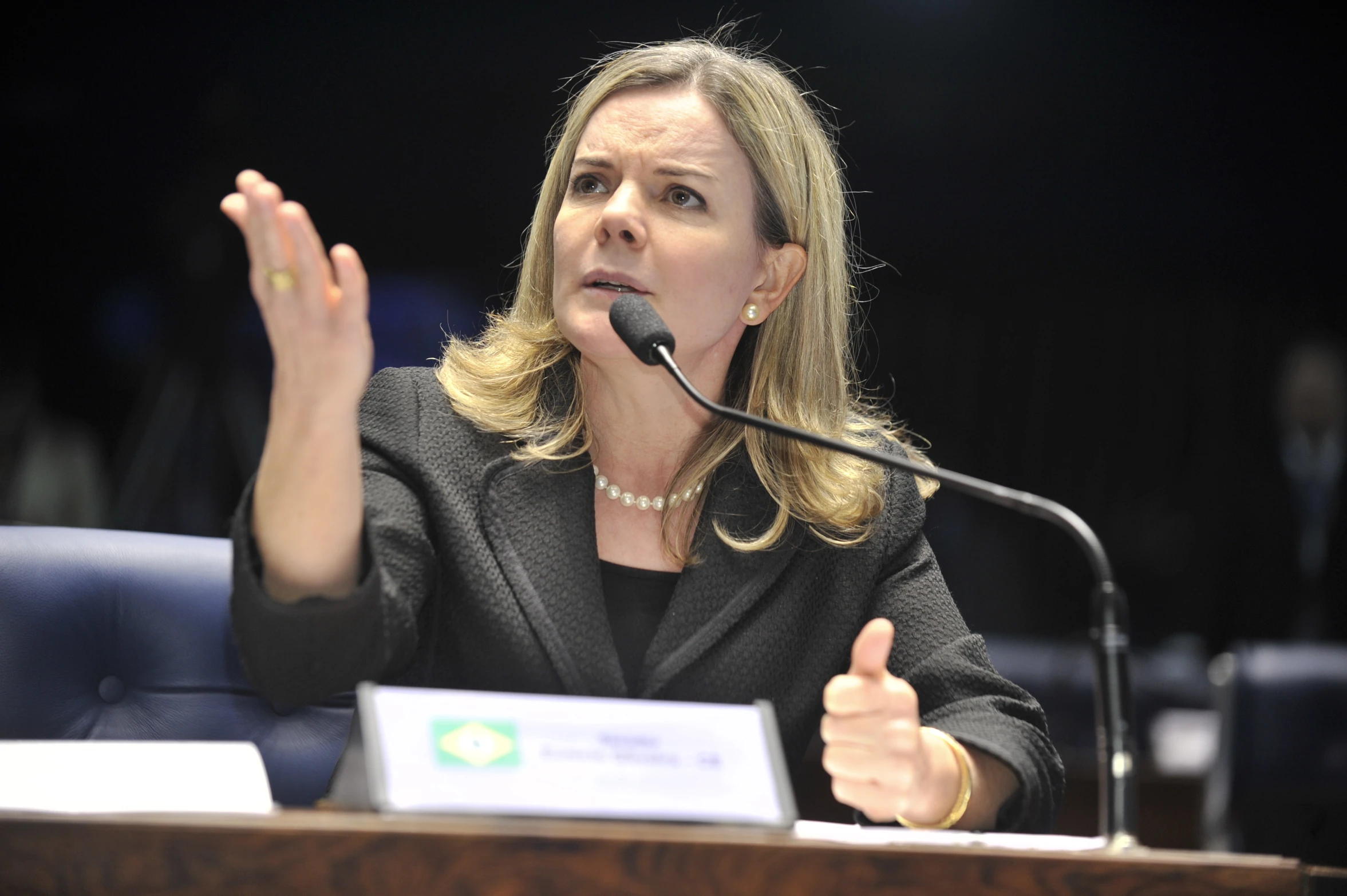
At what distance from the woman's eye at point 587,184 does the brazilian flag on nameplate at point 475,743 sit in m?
0.82

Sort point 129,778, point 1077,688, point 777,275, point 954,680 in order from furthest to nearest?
point 1077,688
point 777,275
point 954,680
point 129,778

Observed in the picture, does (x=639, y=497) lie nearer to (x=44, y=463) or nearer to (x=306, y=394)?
(x=306, y=394)

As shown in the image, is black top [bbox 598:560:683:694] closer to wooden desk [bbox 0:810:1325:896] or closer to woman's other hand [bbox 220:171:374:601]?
woman's other hand [bbox 220:171:374:601]

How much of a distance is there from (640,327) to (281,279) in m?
0.36

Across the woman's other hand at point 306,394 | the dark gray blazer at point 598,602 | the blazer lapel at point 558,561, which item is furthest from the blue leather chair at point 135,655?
the woman's other hand at point 306,394

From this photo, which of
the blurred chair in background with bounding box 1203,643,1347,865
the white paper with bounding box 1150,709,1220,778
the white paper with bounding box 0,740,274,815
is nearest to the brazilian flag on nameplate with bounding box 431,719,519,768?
the white paper with bounding box 0,740,274,815

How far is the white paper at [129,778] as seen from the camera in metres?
0.68

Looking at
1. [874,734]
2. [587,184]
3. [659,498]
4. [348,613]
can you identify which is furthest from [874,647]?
[587,184]

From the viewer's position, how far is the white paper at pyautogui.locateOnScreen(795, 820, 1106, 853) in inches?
25.2

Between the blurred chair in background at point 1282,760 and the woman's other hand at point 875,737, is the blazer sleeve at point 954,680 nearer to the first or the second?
the woman's other hand at point 875,737

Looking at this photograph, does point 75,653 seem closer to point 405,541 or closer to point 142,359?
point 405,541

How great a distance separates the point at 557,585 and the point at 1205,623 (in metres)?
4.23

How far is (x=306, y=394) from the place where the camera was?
824 millimetres

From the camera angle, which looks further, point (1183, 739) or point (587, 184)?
point (1183, 739)
